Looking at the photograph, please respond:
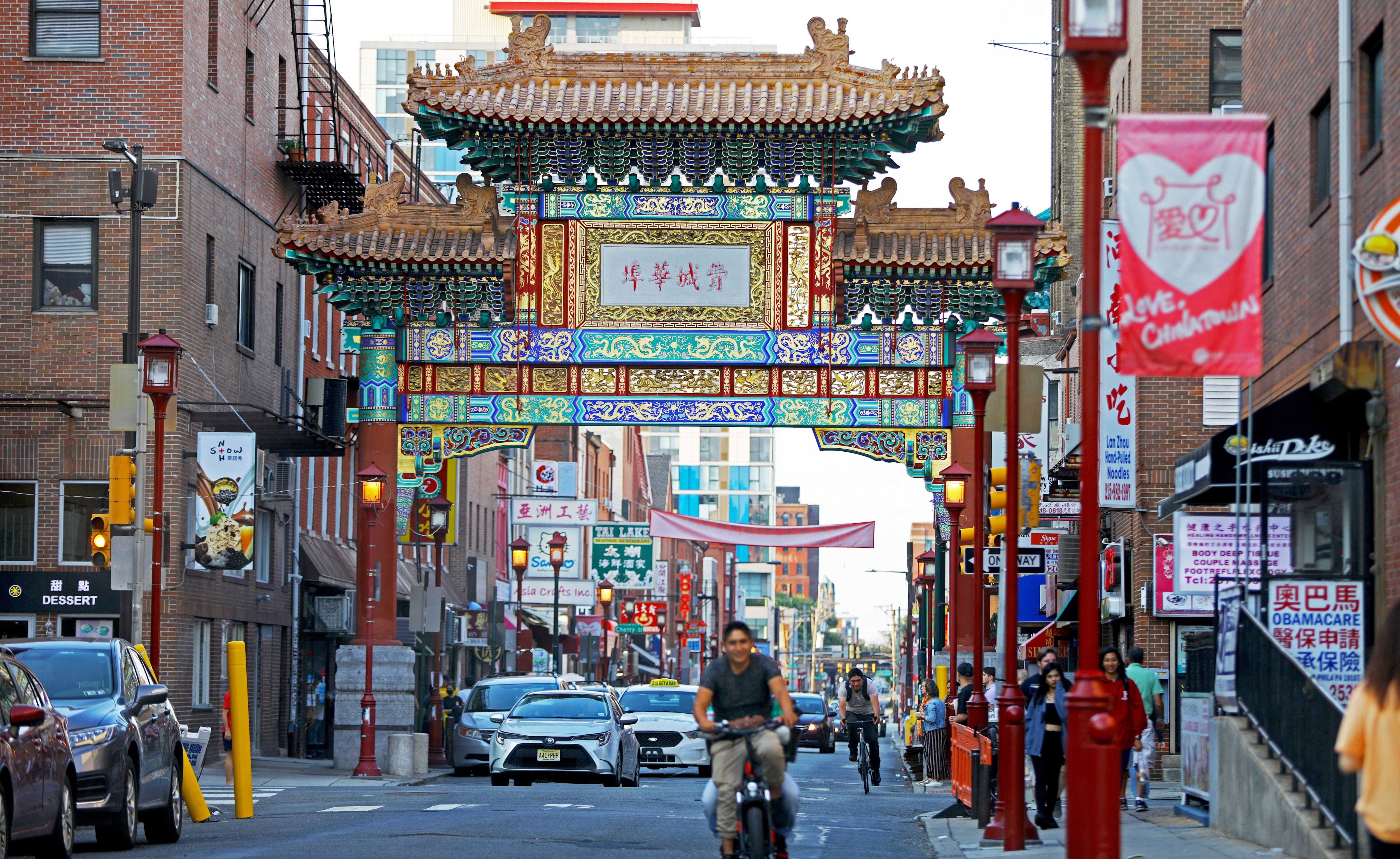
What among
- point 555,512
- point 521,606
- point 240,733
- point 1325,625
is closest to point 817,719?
point 555,512

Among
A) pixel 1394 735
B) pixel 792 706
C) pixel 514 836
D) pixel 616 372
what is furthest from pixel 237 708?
pixel 1394 735

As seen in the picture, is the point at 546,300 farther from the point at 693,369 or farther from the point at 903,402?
the point at 903,402

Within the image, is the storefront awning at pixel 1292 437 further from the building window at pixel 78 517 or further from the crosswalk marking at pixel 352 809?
the building window at pixel 78 517

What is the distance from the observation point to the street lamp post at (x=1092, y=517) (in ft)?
36.7

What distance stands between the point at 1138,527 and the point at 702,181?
29.7ft

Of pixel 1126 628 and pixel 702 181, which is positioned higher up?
pixel 702 181

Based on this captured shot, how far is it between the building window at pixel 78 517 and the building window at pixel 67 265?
122 inches

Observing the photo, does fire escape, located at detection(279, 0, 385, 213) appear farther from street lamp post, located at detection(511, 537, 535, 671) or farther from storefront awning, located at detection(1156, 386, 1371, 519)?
storefront awning, located at detection(1156, 386, 1371, 519)

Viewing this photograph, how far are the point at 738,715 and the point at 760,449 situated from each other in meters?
180

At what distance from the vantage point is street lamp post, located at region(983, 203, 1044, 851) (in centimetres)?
1794

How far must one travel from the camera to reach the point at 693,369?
32656 millimetres

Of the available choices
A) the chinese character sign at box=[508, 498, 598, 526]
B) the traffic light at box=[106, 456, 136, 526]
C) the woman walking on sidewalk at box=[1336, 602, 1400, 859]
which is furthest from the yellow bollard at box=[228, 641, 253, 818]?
the chinese character sign at box=[508, 498, 598, 526]

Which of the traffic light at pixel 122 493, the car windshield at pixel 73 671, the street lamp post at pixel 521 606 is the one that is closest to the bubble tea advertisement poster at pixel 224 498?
the traffic light at pixel 122 493

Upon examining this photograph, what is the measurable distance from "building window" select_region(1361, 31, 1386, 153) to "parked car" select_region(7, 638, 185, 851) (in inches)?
478
